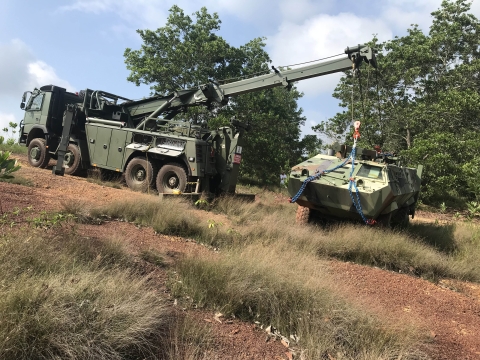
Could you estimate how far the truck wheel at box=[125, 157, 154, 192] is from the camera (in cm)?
1102

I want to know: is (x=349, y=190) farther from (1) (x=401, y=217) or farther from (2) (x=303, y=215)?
(1) (x=401, y=217)

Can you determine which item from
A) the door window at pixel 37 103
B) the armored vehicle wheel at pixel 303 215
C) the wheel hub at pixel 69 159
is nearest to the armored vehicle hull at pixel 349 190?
the armored vehicle wheel at pixel 303 215

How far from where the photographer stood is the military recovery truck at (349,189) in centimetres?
842

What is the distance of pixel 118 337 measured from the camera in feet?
9.02

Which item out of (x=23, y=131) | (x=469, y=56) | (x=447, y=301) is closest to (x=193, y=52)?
(x=23, y=131)

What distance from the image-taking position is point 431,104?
2042cm

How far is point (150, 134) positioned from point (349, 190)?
569cm

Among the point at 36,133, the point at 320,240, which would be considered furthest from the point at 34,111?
the point at 320,240

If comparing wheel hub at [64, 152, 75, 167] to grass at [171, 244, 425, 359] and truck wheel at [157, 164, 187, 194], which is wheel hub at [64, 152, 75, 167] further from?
grass at [171, 244, 425, 359]

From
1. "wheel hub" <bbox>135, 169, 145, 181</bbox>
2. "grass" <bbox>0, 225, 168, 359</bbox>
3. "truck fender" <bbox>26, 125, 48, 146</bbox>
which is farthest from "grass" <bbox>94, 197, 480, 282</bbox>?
"truck fender" <bbox>26, 125, 48, 146</bbox>

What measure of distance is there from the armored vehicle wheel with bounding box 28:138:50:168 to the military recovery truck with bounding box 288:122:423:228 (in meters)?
8.52

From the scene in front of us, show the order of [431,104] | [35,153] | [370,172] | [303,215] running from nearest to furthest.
A: [370,172], [303,215], [35,153], [431,104]

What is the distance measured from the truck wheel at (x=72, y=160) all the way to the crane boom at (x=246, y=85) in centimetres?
212

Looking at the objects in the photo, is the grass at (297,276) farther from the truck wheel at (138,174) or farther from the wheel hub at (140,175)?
the wheel hub at (140,175)
